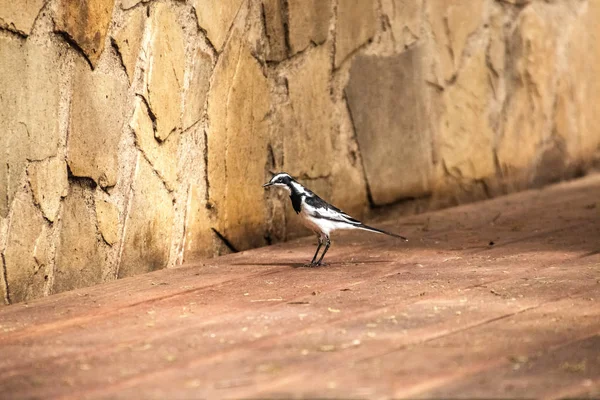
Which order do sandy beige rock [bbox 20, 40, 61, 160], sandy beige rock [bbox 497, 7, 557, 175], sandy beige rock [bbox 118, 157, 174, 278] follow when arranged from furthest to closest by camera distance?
sandy beige rock [bbox 497, 7, 557, 175] < sandy beige rock [bbox 118, 157, 174, 278] < sandy beige rock [bbox 20, 40, 61, 160]

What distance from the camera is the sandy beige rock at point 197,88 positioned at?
536cm

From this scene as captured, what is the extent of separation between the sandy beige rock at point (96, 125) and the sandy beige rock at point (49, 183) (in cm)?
7

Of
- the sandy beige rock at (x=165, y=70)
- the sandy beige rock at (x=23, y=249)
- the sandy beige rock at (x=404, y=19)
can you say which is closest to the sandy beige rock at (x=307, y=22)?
the sandy beige rock at (x=404, y=19)

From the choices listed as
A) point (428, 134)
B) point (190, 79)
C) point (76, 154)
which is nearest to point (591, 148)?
point (428, 134)

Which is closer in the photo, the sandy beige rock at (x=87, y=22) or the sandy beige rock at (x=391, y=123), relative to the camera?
the sandy beige rock at (x=87, y=22)

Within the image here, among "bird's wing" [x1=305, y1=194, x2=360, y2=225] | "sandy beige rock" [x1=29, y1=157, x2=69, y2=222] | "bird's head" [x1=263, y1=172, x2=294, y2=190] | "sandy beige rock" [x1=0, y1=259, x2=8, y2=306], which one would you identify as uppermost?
"sandy beige rock" [x1=29, y1=157, x2=69, y2=222]

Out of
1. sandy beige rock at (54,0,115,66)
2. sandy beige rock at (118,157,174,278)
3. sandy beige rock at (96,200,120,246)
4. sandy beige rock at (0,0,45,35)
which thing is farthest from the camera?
sandy beige rock at (118,157,174,278)

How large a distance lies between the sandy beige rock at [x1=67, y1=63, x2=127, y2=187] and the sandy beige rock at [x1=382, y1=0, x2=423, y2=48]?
2.09 m

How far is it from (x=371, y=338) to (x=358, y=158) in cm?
273

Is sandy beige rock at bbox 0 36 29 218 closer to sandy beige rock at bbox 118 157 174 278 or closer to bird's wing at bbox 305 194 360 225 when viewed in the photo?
sandy beige rock at bbox 118 157 174 278

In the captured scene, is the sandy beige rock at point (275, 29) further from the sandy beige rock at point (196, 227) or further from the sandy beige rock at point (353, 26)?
the sandy beige rock at point (196, 227)

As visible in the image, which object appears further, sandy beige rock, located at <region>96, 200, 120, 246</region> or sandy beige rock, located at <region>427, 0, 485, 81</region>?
sandy beige rock, located at <region>427, 0, 485, 81</region>

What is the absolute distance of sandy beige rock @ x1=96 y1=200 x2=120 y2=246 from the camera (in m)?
4.88

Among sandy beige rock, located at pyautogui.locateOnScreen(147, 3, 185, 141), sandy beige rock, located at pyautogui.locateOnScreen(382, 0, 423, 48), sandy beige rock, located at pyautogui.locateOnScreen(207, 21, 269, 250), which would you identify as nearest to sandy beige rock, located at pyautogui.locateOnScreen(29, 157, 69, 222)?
sandy beige rock, located at pyautogui.locateOnScreen(147, 3, 185, 141)
